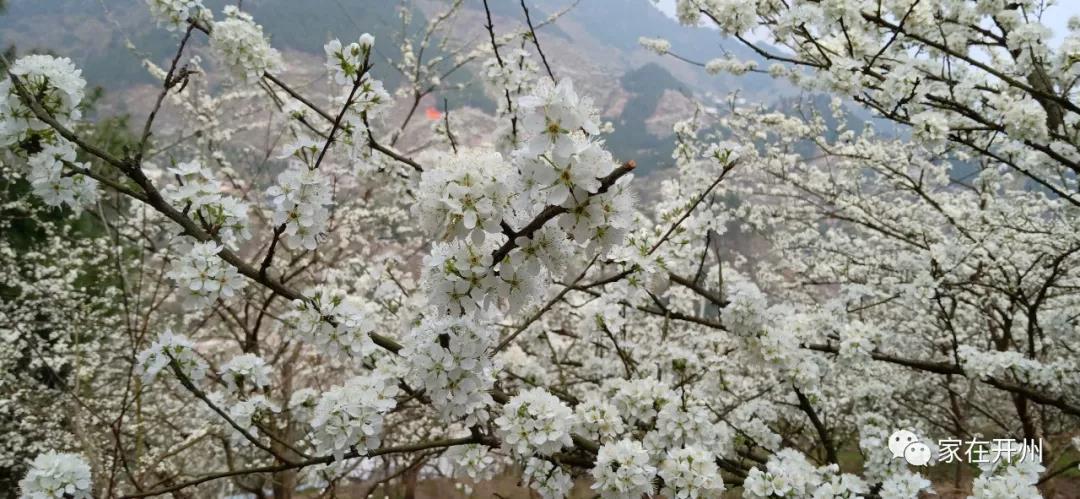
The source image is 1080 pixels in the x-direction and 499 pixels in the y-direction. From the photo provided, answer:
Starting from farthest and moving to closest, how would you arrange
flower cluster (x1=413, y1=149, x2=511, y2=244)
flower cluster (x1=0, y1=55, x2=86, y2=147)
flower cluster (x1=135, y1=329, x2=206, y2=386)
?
flower cluster (x1=135, y1=329, x2=206, y2=386) < flower cluster (x1=0, y1=55, x2=86, y2=147) < flower cluster (x1=413, y1=149, x2=511, y2=244)

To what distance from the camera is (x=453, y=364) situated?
2148mm

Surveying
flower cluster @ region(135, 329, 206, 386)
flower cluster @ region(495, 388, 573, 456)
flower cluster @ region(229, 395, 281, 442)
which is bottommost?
flower cluster @ region(495, 388, 573, 456)

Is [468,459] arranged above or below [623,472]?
above

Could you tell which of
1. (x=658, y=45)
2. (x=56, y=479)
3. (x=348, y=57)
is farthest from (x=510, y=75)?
(x=658, y=45)

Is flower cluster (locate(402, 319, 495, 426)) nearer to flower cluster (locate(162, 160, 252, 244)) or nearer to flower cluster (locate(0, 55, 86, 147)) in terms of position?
flower cluster (locate(162, 160, 252, 244))

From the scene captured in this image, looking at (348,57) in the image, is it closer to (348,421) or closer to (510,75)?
(348,421)

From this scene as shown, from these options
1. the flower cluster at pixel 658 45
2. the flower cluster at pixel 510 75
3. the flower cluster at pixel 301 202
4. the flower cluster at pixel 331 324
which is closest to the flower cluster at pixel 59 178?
the flower cluster at pixel 301 202

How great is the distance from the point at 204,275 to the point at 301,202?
1.74 feet

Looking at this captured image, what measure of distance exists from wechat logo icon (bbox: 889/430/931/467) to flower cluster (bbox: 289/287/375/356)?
10.3 feet

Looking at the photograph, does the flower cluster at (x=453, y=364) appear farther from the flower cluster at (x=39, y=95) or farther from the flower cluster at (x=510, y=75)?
the flower cluster at (x=510, y=75)

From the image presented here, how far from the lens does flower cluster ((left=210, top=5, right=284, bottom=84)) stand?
3.30 meters

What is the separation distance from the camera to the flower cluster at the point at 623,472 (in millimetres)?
2461

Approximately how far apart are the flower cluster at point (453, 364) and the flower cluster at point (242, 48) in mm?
2135

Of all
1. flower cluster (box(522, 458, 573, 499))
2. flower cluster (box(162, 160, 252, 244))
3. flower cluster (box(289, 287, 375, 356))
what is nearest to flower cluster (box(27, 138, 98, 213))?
flower cluster (box(162, 160, 252, 244))
